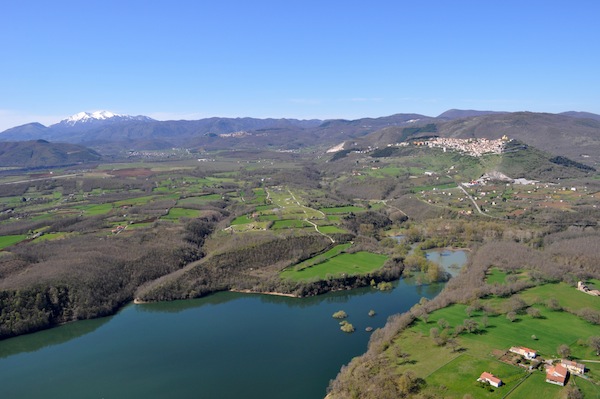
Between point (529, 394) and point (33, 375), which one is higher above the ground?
point (529, 394)

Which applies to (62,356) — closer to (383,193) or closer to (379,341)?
(379,341)

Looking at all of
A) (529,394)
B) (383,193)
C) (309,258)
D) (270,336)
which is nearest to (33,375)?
(270,336)

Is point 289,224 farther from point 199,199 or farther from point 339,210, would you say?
point 199,199

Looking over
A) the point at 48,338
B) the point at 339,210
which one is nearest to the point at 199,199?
the point at 339,210

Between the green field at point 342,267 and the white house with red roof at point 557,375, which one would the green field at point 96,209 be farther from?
the white house with red roof at point 557,375

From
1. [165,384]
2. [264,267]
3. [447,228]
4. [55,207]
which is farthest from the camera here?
[55,207]

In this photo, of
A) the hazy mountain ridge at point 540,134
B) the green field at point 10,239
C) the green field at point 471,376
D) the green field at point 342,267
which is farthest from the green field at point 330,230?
the hazy mountain ridge at point 540,134

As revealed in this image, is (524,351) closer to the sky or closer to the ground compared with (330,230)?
closer to the ground
